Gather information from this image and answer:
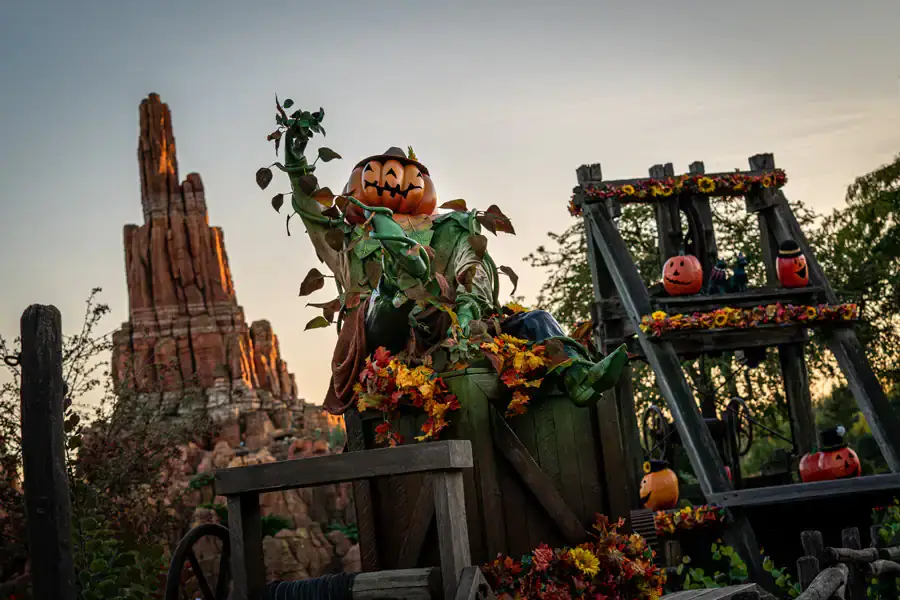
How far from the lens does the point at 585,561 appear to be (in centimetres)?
544

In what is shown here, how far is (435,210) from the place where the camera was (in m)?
6.66

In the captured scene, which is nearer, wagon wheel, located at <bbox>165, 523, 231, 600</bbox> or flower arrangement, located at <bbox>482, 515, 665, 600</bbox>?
flower arrangement, located at <bbox>482, 515, 665, 600</bbox>

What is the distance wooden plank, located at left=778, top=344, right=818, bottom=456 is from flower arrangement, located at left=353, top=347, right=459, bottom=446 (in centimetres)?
927

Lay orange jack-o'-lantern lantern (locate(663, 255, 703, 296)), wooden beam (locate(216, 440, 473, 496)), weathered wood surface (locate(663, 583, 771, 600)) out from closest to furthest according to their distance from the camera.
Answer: wooden beam (locate(216, 440, 473, 496))
weathered wood surface (locate(663, 583, 771, 600))
orange jack-o'-lantern lantern (locate(663, 255, 703, 296))

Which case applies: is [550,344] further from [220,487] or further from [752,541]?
[752,541]

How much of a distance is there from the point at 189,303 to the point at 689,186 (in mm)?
44037

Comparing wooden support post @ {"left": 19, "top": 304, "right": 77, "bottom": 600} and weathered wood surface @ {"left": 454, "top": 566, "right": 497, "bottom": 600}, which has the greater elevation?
wooden support post @ {"left": 19, "top": 304, "right": 77, "bottom": 600}

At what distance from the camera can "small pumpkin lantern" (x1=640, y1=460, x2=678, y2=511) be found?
11.7 m

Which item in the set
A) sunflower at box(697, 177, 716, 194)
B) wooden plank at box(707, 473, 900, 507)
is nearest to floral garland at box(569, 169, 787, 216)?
sunflower at box(697, 177, 716, 194)

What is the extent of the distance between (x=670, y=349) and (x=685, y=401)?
65 cm

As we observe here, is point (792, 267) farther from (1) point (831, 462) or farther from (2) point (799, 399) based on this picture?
(2) point (799, 399)

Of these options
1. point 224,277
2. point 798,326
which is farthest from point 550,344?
point 224,277

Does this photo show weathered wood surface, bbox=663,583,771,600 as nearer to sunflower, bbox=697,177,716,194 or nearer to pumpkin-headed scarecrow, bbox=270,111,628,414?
pumpkin-headed scarecrow, bbox=270,111,628,414

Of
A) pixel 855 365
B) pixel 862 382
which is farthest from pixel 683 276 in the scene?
pixel 862 382
